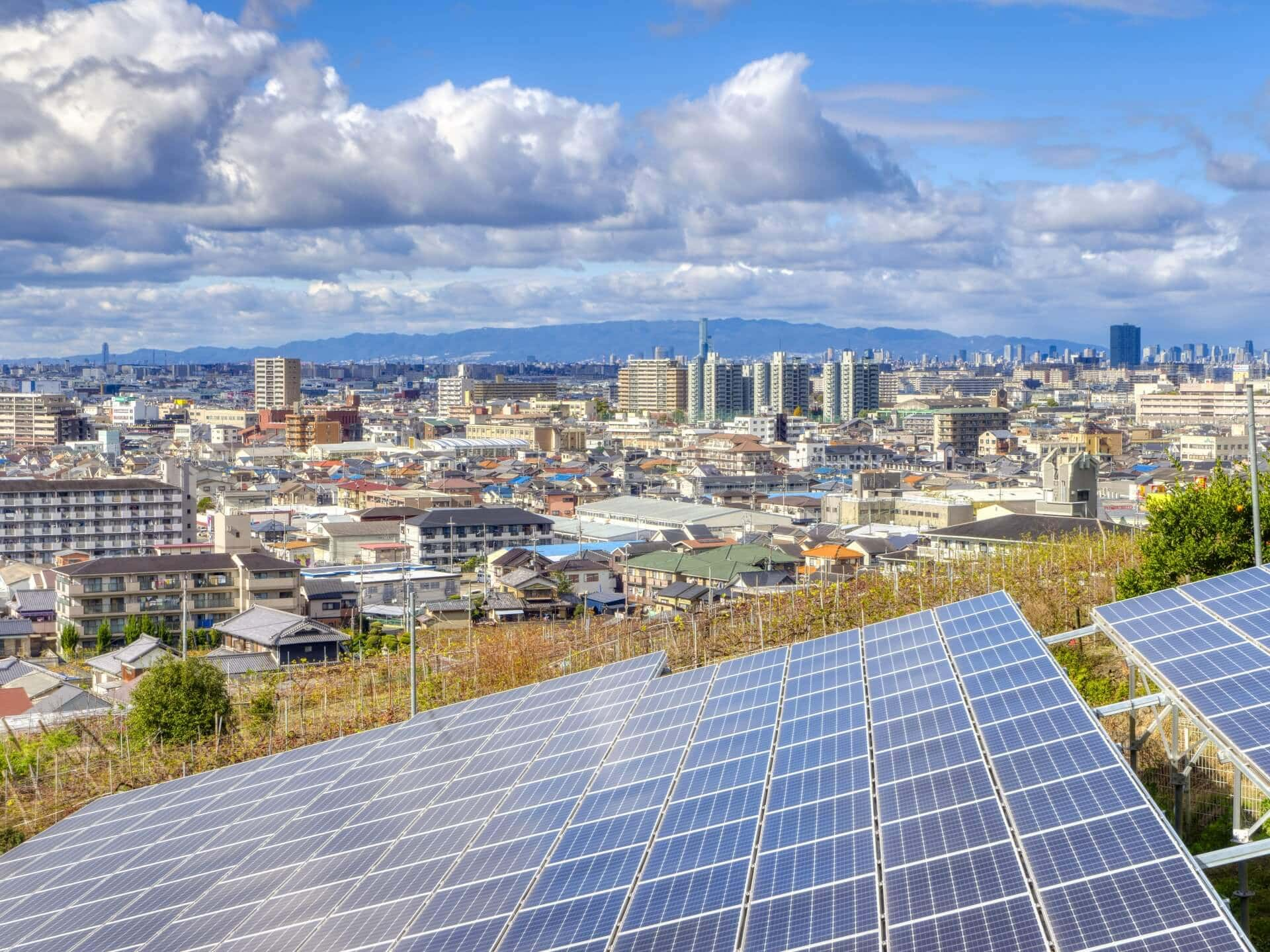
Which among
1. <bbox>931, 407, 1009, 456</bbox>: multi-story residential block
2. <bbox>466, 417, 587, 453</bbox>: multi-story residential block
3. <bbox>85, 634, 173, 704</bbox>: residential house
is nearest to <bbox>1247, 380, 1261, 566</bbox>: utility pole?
<bbox>85, 634, 173, 704</bbox>: residential house

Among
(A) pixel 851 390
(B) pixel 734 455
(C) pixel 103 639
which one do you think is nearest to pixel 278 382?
(A) pixel 851 390

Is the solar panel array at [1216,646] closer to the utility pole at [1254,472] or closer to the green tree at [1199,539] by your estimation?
the utility pole at [1254,472]

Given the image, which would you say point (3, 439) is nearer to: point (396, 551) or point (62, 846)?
point (396, 551)

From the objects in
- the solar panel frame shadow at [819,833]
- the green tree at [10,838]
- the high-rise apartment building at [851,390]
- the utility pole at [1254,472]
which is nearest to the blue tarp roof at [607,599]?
the green tree at [10,838]

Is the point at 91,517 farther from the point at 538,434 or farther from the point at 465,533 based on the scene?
the point at 538,434

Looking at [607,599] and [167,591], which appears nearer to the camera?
[167,591]

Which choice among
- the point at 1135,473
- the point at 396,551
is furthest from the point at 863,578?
the point at 1135,473

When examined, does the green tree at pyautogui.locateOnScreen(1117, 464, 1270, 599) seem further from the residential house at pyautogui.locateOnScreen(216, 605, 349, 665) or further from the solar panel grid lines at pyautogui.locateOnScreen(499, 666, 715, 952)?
the residential house at pyautogui.locateOnScreen(216, 605, 349, 665)
